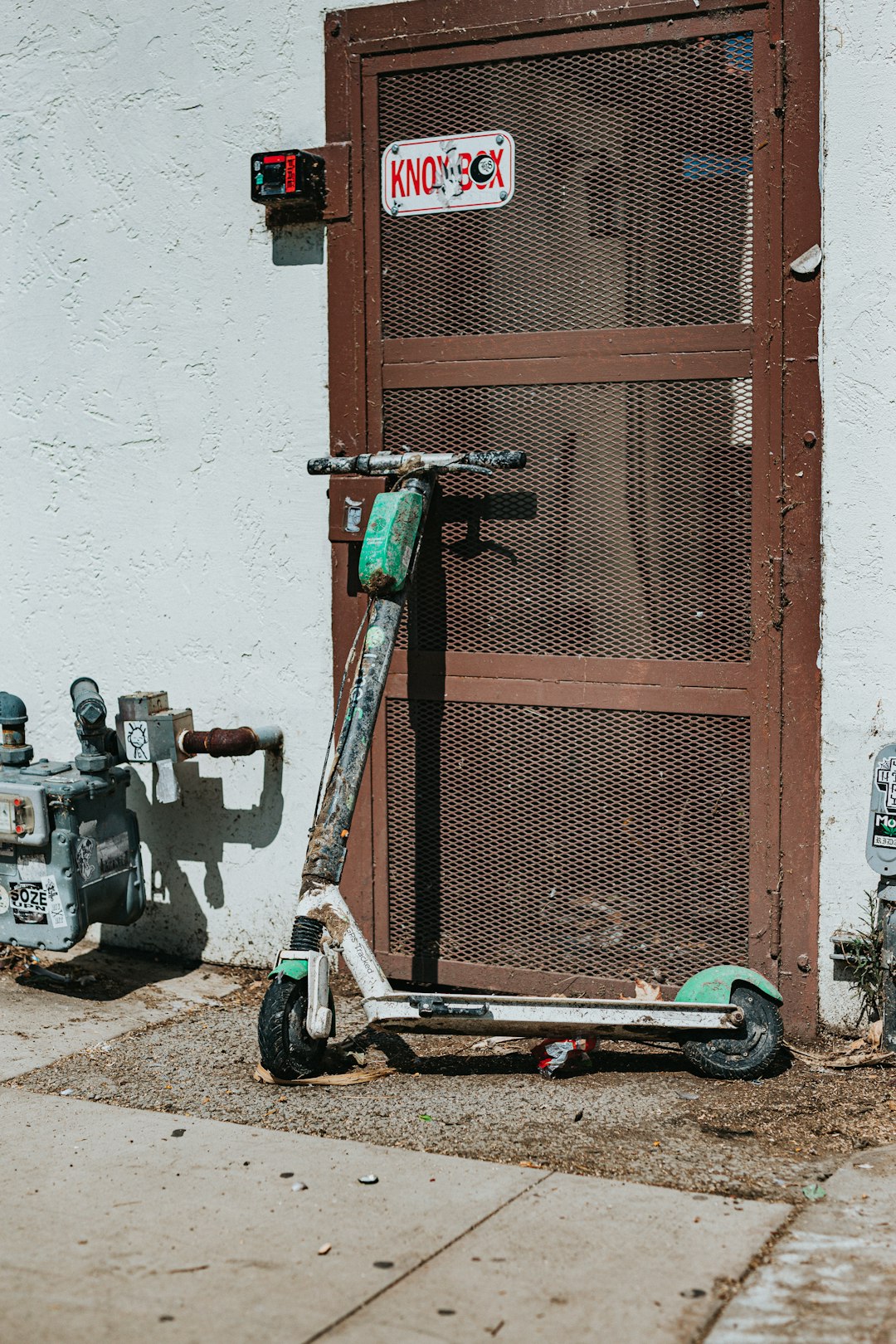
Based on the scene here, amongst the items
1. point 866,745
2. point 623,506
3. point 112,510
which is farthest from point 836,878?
point 112,510

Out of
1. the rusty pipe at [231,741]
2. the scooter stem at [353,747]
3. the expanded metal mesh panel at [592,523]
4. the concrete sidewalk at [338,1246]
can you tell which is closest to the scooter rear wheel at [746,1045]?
the concrete sidewalk at [338,1246]

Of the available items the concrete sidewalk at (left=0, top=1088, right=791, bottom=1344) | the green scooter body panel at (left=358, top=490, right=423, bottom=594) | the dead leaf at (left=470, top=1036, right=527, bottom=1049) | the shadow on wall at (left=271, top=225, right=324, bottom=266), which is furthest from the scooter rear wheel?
the shadow on wall at (left=271, top=225, right=324, bottom=266)

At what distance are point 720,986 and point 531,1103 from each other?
633 millimetres

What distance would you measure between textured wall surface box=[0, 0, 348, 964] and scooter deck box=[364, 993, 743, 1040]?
1274mm

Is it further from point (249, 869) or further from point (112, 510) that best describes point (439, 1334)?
point (112, 510)

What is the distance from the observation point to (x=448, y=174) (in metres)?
4.78

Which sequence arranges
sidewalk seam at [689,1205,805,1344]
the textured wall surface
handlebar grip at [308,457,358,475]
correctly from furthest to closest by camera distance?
1. the textured wall surface
2. handlebar grip at [308,457,358,475]
3. sidewalk seam at [689,1205,805,1344]

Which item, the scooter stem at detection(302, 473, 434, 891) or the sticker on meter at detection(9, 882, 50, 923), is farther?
the sticker on meter at detection(9, 882, 50, 923)

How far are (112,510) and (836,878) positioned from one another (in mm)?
2916

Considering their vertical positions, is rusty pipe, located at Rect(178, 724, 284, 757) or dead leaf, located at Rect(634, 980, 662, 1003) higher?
rusty pipe, located at Rect(178, 724, 284, 757)

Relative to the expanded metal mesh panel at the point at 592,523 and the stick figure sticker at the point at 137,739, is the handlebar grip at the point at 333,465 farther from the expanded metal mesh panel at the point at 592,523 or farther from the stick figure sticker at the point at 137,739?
the stick figure sticker at the point at 137,739

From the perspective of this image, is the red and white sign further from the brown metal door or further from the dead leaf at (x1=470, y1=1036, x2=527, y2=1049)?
the dead leaf at (x1=470, y1=1036, x2=527, y2=1049)

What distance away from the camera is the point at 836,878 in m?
4.45

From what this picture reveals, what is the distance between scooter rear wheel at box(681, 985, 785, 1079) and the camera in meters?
4.19
